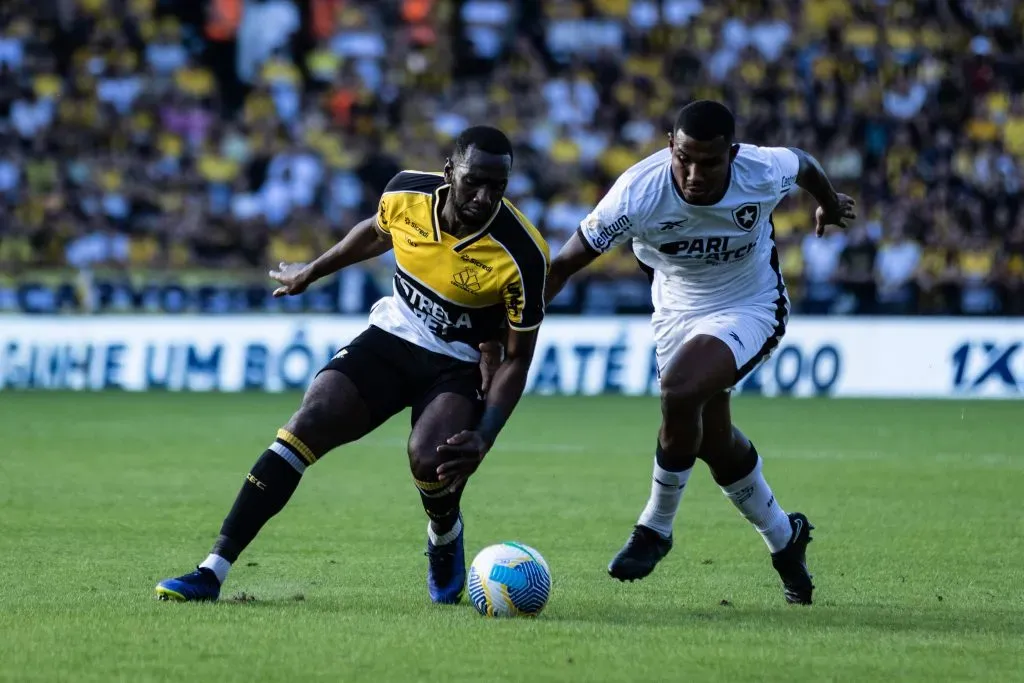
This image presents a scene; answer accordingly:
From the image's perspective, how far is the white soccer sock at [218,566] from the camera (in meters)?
6.83

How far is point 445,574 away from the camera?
716cm

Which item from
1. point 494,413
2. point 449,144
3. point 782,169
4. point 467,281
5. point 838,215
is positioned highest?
point 782,169

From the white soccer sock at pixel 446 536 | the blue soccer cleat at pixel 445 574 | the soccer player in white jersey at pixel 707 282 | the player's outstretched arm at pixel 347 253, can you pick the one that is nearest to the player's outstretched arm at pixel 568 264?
the soccer player in white jersey at pixel 707 282

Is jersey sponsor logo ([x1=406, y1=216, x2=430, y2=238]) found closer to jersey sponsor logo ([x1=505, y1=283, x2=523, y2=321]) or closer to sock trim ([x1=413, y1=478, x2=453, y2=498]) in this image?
jersey sponsor logo ([x1=505, y1=283, x2=523, y2=321])

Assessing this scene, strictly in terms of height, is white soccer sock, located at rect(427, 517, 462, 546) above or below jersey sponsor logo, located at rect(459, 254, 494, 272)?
below

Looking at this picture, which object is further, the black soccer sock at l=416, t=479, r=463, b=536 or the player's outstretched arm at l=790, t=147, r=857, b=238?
the player's outstretched arm at l=790, t=147, r=857, b=238

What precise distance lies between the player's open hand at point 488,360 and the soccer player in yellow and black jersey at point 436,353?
38 mm

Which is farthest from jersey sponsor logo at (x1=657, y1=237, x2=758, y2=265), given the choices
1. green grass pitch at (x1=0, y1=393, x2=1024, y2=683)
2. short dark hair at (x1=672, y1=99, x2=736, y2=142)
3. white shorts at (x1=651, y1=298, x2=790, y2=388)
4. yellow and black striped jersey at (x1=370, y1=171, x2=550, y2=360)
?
green grass pitch at (x1=0, y1=393, x2=1024, y2=683)

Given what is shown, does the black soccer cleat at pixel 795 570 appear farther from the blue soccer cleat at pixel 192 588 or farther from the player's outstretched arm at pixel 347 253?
the blue soccer cleat at pixel 192 588

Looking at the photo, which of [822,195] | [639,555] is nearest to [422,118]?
[822,195]

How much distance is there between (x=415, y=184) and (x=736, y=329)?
5.11 ft

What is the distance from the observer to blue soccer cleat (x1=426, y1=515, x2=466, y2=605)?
7.14 meters

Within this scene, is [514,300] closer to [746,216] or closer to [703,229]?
[703,229]

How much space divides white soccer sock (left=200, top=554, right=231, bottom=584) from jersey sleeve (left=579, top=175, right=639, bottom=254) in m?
2.05
